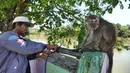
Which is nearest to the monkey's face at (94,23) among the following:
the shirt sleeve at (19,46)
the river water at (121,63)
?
the shirt sleeve at (19,46)

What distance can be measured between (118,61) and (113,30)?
12870 mm

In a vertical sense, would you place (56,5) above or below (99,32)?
above

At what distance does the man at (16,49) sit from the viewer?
212 cm

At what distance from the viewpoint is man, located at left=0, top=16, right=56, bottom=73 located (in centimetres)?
212

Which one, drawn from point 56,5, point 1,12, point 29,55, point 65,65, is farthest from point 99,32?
point 1,12

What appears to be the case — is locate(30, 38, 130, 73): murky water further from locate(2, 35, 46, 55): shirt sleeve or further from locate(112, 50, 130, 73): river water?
locate(2, 35, 46, 55): shirt sleeve

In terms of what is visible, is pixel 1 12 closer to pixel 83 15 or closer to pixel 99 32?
pixel 83 15

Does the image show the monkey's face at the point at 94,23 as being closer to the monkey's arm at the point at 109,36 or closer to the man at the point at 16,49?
the monkey's arm at the point at 109,36

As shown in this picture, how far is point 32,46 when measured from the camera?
216cm

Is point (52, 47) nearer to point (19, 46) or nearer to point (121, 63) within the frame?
point (19, 46)

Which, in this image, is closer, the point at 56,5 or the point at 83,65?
the point at 83,65

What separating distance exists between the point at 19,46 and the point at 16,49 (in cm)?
3

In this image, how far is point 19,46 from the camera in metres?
2.12

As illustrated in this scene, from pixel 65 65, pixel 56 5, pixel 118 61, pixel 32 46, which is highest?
pixel 56 5
